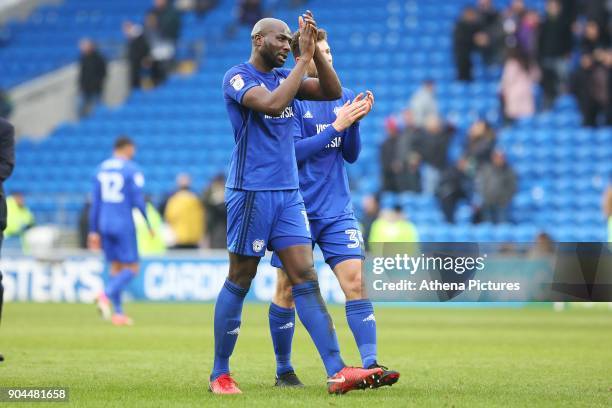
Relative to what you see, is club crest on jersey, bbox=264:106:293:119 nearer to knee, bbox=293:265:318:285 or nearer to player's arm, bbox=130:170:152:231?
knee, bbox=293:265:318:285

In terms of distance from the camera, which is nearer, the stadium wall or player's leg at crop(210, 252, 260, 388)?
player's leg at crop(210, 252, 260, 388)

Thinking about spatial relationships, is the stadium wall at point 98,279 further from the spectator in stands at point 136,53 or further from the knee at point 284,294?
the knee at point 284,294

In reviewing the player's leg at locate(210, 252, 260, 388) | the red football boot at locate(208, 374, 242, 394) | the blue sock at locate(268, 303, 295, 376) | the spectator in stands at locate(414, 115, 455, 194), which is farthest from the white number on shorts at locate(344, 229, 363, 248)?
the spectator in stands at locate(414, 115, 455, 194)

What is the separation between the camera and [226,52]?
29500 mm

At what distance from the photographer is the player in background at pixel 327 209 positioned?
7.88 m

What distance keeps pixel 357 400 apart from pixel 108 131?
22.2 meters

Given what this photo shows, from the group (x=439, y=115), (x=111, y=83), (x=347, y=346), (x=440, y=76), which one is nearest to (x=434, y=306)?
(x=439, y=115)

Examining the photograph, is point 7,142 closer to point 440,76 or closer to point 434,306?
point 434,306

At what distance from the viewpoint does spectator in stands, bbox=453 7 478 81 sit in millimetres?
24953

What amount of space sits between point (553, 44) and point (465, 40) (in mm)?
1849

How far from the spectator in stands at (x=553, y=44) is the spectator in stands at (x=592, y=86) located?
47 cm

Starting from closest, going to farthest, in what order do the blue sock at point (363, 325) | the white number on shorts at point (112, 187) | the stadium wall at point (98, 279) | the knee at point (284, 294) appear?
the blue sock at point (363, 325)
the knee at point (284, 294)
the white number on shorts at point (112, 187)
the stadium wall at point (98, 279)

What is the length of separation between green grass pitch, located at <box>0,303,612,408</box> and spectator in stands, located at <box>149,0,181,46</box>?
12203 millimetres

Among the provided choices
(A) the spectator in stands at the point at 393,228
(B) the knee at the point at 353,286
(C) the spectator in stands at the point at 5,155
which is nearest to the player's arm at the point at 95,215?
(A) the spectator in stands at the point at 393,228
